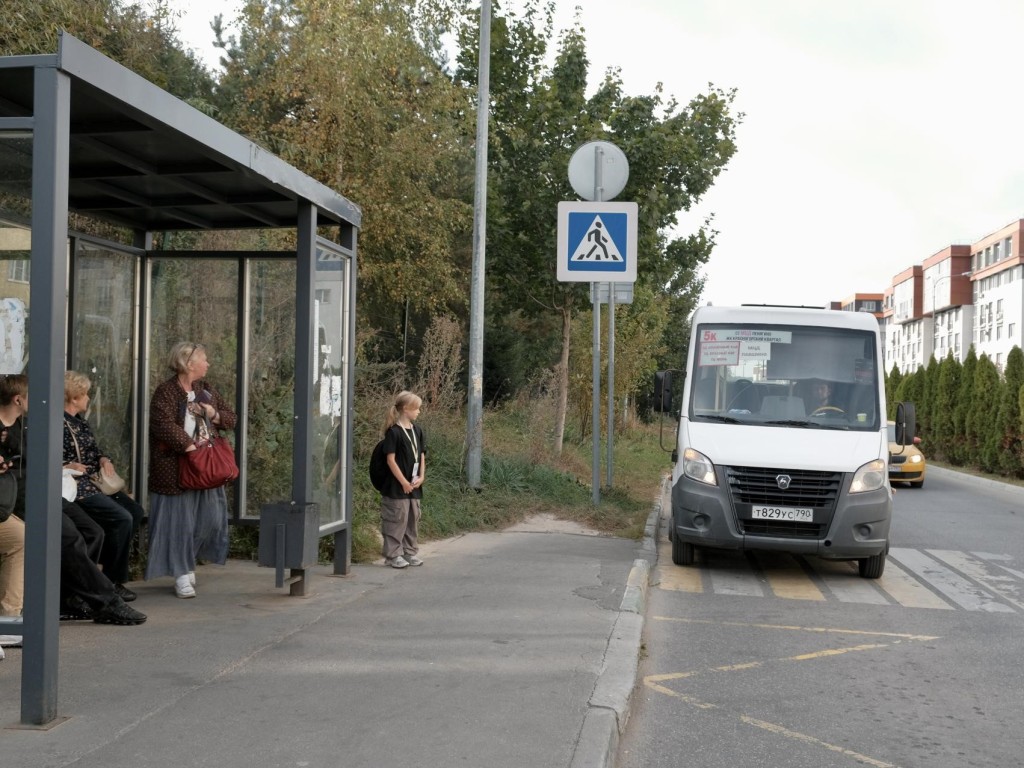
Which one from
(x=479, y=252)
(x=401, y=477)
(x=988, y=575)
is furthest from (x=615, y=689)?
(x=479, y=252)

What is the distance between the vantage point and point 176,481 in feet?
24.8

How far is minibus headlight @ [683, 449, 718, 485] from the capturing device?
32.9 ft

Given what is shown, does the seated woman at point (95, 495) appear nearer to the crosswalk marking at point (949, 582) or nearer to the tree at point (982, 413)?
the crosswalk marking at point (949, 582)

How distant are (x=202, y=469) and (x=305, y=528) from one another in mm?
828

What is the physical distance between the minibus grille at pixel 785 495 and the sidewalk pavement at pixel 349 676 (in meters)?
1.58

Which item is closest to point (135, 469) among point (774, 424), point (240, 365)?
point (240, 365)

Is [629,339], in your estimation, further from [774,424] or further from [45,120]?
[45,120]

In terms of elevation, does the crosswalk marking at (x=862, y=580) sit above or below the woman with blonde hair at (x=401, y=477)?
below

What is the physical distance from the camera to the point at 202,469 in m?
7.58

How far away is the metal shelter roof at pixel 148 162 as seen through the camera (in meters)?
4.88

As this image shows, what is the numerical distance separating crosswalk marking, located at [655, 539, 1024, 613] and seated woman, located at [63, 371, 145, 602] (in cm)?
450

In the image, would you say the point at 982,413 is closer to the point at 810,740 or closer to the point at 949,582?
the point at 949,582

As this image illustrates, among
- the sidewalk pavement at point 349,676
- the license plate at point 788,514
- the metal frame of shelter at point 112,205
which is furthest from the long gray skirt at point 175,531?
the license plate at point 788,514

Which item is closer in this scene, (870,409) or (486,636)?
(486,636)
